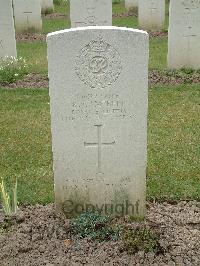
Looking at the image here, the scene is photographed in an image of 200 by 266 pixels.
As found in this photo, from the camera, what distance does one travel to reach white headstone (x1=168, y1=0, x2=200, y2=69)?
360 inches

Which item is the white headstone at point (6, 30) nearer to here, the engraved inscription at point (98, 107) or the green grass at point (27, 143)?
the green grass at point (27, 143)

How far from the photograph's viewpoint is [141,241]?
3.81 meters

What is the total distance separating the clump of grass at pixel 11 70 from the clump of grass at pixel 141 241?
19.7 ft

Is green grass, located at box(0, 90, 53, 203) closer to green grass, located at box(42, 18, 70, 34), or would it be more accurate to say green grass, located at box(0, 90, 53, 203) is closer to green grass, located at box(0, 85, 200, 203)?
green grass, located at box(0, 85, 200, 203)

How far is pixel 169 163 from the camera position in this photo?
5.75 metres

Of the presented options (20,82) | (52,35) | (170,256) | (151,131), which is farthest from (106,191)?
(20,82)

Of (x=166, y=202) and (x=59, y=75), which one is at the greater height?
(x=59, y=75)

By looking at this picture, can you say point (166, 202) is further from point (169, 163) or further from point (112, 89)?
point (112, 89)

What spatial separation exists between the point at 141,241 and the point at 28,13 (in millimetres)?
11729

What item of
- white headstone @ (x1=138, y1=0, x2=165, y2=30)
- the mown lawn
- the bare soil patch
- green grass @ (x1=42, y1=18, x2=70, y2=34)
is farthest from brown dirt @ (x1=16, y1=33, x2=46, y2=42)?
the mown lawn

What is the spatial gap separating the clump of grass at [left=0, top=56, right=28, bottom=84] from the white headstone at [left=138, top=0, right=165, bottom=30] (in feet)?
17.0

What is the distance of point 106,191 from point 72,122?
2.24ft

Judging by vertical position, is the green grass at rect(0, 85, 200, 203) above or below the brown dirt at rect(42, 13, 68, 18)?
below

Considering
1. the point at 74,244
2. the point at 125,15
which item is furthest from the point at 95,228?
the point at 125,15
